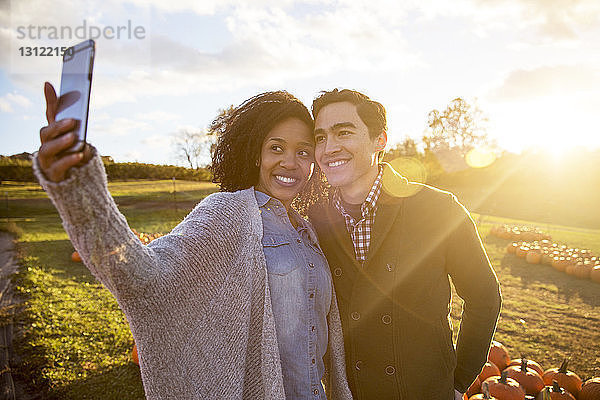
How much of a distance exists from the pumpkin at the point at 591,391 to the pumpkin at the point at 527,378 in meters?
0.38

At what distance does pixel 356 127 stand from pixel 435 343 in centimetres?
146

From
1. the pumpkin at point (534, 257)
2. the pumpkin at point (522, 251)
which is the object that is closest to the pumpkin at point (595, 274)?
the pumpkin at point (534, 257)

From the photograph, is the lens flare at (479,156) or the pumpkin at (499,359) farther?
the lens flare at (479,156)

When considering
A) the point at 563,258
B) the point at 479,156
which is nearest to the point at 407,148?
the point at 479,156

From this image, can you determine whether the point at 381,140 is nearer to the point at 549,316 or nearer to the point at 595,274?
the point at 549,316

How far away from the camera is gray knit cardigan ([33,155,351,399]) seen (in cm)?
110

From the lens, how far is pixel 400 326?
217cm

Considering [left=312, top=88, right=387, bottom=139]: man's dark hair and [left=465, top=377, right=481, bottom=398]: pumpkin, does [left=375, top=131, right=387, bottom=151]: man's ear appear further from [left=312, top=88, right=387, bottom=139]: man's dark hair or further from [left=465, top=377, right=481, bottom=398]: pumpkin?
[left=465, top=377, right=481, bottom=398]: pumpkin

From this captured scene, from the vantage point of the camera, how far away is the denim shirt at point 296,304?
1854mm

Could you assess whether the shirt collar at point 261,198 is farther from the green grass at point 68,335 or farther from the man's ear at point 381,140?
the green grass at point 68,335

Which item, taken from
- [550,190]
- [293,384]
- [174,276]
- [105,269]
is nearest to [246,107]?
[174,276]

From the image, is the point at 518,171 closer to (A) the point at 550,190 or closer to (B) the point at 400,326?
(A) the point at 550,190

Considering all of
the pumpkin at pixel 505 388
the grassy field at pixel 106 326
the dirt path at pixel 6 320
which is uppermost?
the pumpkin at pixel 505 388

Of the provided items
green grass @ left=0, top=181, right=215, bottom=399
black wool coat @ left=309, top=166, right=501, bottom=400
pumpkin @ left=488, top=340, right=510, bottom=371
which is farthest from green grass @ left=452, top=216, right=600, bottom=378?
green grass @ left=0, top=181, right=215, bottom=399
